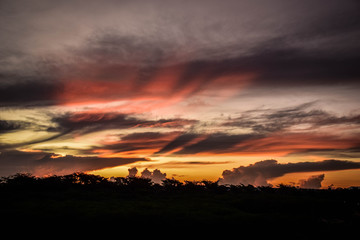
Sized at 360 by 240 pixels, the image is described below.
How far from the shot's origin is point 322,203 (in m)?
20.6

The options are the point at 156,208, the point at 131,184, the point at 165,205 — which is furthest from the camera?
the point at 131,184

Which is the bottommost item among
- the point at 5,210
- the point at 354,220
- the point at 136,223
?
the point at 354,220

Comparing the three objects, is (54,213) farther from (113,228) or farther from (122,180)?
(122,180)

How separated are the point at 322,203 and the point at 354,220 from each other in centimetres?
449

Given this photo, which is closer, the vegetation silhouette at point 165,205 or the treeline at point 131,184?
the vegetation silhouette at point 165,205

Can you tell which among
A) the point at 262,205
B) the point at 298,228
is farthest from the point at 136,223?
the point at 262,205

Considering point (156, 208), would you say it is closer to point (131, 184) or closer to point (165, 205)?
point (165, 205)

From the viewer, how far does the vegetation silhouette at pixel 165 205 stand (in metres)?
15.4

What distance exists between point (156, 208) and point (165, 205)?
115 cm

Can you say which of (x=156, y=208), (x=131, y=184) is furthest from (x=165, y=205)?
(x=131, y=184)

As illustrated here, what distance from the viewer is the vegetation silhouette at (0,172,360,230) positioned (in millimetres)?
15414

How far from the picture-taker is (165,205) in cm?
1933

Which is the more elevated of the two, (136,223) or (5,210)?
(5,210)

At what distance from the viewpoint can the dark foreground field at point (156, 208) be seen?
15102 mm
